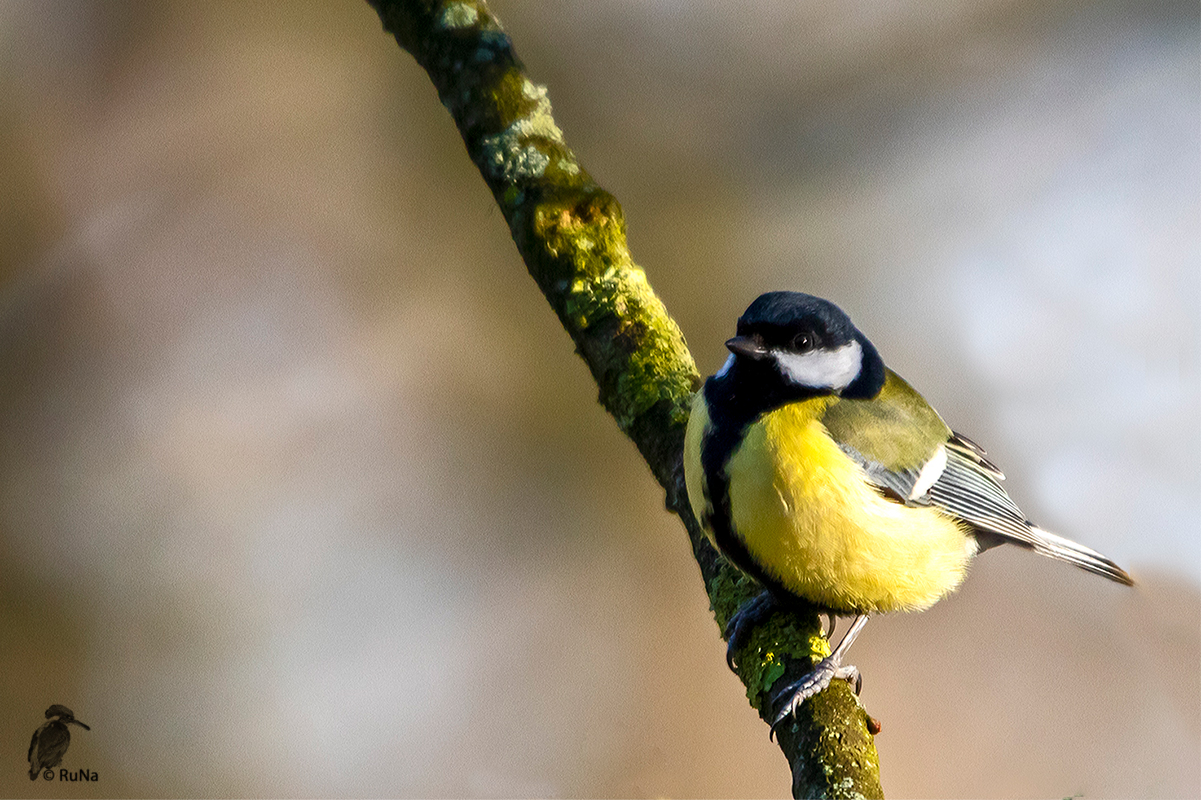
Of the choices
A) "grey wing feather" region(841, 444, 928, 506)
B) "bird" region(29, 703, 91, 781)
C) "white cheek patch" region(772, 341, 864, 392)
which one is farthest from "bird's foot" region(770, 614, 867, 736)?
"bird" region(29, 703, 91, 781)

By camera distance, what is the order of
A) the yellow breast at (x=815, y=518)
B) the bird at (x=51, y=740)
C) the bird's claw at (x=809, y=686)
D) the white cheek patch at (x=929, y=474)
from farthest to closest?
the bird at (x=51, y=740)
the white cheek patch at (x=929, y=474)
the yellow breast at (x=815, y=518)
the bird's claw at (x=809, y=686)

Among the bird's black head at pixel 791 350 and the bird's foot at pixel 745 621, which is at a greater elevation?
the bird's black head at pixel 791 350

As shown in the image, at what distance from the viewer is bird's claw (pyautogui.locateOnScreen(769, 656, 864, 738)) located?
2.75 feet

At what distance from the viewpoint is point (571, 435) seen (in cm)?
225

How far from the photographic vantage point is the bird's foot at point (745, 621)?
993 millimetres

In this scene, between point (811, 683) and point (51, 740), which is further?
point (51, 740)

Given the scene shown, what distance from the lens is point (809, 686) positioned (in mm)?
857

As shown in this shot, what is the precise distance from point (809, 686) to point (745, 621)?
0.14 meters

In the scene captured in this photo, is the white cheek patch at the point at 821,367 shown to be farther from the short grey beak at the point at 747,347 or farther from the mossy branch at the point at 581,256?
the mossy branch at the point at 581,256

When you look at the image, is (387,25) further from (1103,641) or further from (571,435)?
(1103,641)

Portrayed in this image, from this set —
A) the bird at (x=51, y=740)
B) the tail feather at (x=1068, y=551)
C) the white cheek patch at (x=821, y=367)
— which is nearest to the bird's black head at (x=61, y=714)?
the bird at (x=51, y=740)

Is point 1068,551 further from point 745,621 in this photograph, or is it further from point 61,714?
point 61,714

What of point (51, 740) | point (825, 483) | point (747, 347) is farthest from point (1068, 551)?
point (51, 740)

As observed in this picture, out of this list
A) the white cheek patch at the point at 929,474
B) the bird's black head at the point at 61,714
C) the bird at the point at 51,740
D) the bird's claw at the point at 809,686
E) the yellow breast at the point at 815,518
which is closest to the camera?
the bird's claw at the point at 809,686
